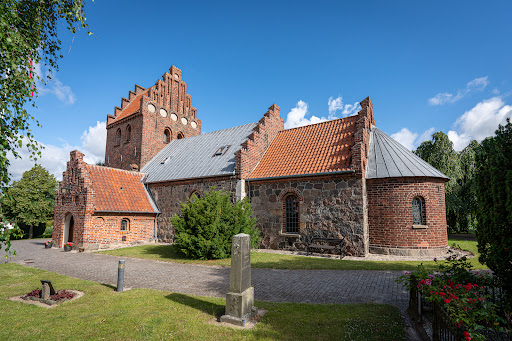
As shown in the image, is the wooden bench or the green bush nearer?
the green bush

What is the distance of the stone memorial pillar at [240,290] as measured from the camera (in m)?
5.56

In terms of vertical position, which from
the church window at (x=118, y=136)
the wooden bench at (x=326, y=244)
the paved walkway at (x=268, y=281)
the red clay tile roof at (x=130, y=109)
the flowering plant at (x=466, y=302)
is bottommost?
the paved walkway at (x=268, y=281)

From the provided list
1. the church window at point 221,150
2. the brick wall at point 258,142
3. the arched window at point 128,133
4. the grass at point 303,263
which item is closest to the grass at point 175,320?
the grass at point 303,263

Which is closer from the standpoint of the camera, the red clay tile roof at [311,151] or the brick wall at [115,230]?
the red clay tile roof at [311,151]

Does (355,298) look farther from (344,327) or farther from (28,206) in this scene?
(28,206)

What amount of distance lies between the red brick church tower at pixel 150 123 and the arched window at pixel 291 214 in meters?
14.8

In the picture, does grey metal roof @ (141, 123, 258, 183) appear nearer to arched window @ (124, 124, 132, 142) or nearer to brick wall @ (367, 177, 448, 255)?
arched window @ (124, 124, 132, 142)

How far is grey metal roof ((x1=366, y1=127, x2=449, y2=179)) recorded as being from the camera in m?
13.3

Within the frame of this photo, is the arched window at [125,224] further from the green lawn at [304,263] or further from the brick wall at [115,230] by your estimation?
the green lawn at [304,263]

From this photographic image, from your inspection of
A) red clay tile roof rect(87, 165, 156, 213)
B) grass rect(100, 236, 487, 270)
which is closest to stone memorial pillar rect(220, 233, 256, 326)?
grass rect(100, 236, 487, 270)

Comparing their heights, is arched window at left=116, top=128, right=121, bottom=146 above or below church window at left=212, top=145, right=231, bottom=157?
above

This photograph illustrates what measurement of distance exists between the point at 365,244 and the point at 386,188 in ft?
9.75

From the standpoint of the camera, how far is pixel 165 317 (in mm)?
5641

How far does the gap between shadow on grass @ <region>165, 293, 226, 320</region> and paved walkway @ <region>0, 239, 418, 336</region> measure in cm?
51
